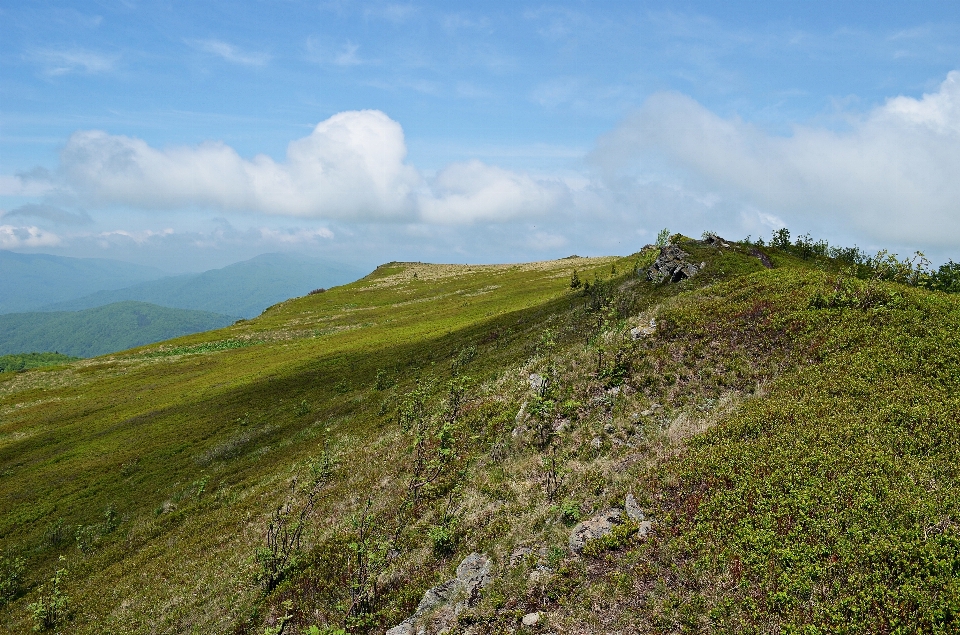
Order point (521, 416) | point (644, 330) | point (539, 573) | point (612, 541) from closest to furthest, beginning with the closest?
point (539, 573)
point (612, 541)
point (521, 416)
point (644, 330)

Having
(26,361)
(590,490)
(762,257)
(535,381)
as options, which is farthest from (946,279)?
(26,361)

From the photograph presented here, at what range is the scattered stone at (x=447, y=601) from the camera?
1192cm

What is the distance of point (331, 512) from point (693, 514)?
17012 mm

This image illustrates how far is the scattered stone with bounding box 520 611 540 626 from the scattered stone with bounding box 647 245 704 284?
3894 cm

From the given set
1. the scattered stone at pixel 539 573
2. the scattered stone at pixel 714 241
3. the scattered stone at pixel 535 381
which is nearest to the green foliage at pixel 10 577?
the scattered stone at pixel 535 381

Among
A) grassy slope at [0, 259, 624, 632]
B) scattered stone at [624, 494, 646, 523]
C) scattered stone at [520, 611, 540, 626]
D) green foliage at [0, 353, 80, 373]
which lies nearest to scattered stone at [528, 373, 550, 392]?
scattered stone at [624, 494, 646, 523]

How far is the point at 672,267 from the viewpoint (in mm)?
46312

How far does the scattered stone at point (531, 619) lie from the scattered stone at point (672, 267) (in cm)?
3894

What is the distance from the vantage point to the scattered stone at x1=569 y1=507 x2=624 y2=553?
12.4m

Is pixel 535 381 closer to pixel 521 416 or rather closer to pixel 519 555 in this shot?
pixel 521 416

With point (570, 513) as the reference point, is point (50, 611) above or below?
below

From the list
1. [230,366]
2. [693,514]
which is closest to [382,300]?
[230,366]

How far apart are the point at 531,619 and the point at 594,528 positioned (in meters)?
3.20

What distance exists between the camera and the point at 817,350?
67.4ft
